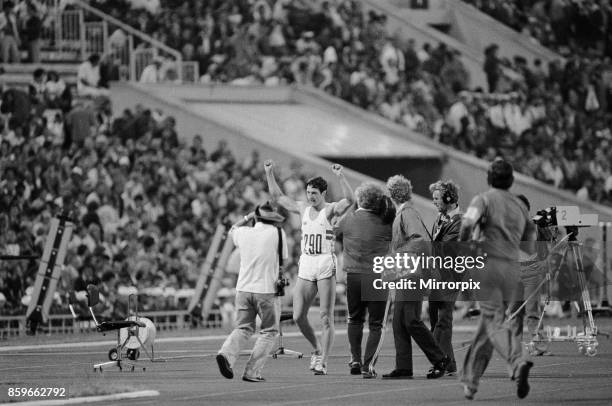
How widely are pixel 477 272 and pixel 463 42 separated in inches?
1067

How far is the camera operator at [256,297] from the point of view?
17547 mm

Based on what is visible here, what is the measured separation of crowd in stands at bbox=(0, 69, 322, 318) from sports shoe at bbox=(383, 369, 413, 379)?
9.55 meters

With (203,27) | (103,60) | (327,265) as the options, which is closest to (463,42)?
(203,27)

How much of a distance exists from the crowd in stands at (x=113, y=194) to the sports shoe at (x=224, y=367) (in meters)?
9.23

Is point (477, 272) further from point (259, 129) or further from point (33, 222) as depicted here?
point (259, 129)

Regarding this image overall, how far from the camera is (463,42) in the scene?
4456cm

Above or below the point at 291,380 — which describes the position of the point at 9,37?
above

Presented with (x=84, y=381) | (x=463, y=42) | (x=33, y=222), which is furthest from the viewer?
(x=463, y=42)

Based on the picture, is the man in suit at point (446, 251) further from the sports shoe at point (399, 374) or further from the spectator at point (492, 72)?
the spectator at point (492, 72)

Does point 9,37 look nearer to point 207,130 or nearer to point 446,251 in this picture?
point 207,130

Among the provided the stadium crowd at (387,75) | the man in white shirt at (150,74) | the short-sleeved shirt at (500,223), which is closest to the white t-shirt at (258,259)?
the short-sleeved shirt at (500,223)

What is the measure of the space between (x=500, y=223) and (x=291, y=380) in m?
3.56

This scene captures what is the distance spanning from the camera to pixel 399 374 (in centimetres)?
1777

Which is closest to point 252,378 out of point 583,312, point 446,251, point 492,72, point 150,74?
point 446,251
